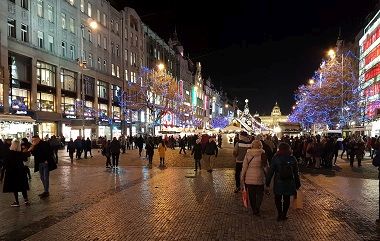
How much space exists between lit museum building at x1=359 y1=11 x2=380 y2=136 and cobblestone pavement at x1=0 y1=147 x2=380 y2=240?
46243 millimetres

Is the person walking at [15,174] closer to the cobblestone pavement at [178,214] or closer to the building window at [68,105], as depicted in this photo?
the cobblestone pavement at [178,214]

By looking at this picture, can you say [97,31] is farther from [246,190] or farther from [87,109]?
[246,190]

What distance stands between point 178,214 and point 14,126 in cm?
2929

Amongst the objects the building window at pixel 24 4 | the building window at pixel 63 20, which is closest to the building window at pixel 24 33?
the building window at pixel 24 4

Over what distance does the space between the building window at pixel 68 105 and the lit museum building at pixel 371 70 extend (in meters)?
34.8

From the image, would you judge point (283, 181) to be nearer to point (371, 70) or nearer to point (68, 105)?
point (68, 105)

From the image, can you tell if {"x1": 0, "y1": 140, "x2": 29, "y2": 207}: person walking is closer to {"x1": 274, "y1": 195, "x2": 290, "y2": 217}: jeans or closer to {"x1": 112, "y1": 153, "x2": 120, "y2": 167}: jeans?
{"x1": 274, "y1": 195, "x2": 290, "y2": 217}: jeans

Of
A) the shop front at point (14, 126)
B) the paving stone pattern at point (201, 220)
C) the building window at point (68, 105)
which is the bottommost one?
the paving stone pattern at point (201, 220)

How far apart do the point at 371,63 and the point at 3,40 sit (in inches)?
1984

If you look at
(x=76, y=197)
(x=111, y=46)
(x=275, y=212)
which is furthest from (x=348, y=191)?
(x=111, y=46)

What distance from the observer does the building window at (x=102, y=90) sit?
2432 inches

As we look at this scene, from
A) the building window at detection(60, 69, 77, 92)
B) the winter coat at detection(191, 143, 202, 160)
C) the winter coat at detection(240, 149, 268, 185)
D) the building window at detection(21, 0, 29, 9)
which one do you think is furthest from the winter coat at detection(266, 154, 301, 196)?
the building window at detection(60, 69, 77, 92)

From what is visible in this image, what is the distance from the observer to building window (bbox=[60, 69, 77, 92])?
167 feet

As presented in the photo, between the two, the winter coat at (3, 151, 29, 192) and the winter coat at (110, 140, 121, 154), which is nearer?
the winter coat at (3, 151, 29, 192)
